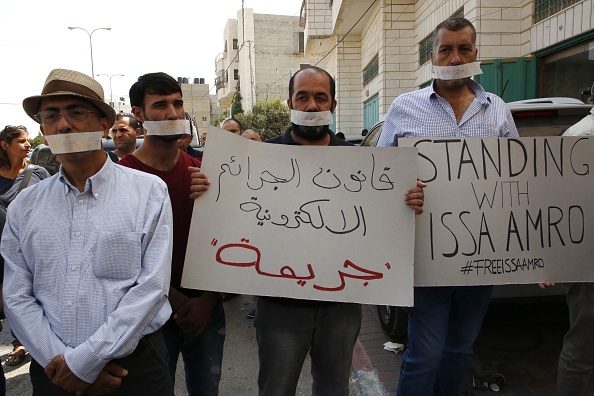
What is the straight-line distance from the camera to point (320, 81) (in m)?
2.11

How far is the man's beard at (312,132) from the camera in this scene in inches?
82.9

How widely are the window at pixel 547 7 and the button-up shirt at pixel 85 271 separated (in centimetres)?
842

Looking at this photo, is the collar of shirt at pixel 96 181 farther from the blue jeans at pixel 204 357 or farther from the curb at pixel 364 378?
the curb at pixel 364 378

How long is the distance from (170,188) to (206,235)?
0.31 meters

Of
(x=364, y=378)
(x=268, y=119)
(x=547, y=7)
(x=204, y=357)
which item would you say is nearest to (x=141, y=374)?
(x=204, y=357)

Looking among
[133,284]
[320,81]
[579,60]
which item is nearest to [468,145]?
[320,81]

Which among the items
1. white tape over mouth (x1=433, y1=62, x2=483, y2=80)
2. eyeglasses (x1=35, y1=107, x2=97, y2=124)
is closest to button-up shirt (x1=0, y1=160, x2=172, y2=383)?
eyeglasses (x1=35, y1=107, x2=97, y2=124)

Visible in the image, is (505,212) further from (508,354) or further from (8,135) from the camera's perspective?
(8,135)

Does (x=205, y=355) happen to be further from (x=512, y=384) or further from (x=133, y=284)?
(x=512, y=384)

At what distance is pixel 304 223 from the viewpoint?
77.6 inches

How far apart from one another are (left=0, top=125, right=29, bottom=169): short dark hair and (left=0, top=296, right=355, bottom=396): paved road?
1710mm

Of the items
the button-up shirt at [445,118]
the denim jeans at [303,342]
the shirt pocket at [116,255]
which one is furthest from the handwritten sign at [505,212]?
the shirt pocket at [116,255]

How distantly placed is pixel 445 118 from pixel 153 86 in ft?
4.96

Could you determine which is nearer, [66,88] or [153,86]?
[66,88]
